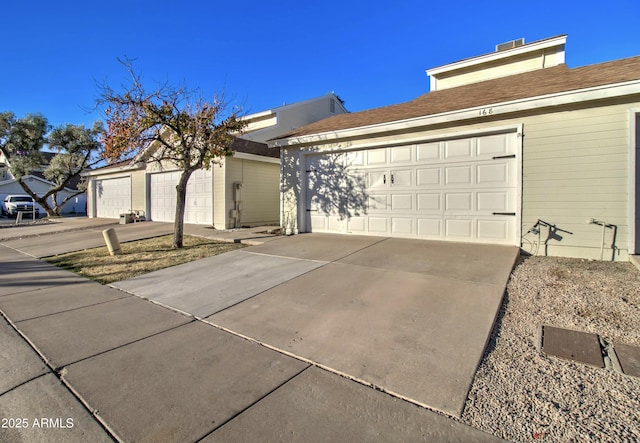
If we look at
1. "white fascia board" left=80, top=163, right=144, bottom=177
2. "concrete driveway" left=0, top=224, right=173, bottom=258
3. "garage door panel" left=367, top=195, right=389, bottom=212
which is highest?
"white fascia board" left=80, top=163, right=144, bottom=177

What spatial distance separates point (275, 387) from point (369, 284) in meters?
2.40

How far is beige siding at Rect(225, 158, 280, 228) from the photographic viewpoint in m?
11.4

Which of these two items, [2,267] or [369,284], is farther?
[2,267]

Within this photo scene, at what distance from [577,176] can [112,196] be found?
66.8ft

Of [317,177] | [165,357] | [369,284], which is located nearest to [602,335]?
[369,284]

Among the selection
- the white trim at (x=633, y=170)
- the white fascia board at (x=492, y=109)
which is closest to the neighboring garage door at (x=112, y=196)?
the white fascia board at (x=492, y=109)

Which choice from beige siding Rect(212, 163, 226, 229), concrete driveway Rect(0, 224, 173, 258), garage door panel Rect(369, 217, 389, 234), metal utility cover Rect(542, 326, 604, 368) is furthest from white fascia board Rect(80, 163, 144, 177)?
metal utility cover Rect(542, 326, 604, 368)

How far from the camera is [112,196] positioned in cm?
1775

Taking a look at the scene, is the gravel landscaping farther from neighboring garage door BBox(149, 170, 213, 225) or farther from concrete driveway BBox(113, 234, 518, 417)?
neighboring garage door BBox(149, 170, 213, 225)

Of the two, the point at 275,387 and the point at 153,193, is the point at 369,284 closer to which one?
the point at 275,387

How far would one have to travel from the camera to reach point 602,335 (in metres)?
2.94

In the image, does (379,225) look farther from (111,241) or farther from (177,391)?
(111,241)

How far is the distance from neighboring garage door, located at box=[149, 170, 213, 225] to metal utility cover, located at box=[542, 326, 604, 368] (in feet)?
36.6

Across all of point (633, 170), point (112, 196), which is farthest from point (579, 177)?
point (112, 196)
